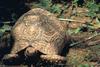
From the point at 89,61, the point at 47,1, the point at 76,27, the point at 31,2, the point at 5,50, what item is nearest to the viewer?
the point at 89,61

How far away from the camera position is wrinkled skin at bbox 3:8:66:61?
4.27 metres

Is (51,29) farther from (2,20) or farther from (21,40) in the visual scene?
(2,20)

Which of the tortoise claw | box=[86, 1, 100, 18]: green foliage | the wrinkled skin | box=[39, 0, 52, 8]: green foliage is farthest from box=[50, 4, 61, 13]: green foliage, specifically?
the tortoise claw

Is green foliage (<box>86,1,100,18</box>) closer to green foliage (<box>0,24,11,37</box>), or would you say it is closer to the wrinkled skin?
the wrinkled skin

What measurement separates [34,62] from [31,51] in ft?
0.82

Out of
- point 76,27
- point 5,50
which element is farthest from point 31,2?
point 5,50

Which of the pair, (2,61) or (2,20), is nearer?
(2,61)

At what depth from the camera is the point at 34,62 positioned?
429 cm

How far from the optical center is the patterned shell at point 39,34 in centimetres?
436

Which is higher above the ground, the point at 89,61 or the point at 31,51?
the point at 31,51

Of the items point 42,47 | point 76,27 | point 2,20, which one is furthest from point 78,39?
point 2,20

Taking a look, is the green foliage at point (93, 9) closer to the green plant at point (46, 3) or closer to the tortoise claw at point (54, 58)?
the green plant at point (46, 3)

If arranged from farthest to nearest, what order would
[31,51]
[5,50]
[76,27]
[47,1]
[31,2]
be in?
1. [31,2]
2. [47,1]
3. [76,27]
4. [5,50]
5. [31,51]

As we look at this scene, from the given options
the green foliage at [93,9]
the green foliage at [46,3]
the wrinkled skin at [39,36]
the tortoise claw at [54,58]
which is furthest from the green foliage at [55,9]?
the tortoise claw at [54,58]
